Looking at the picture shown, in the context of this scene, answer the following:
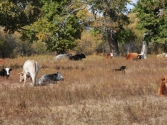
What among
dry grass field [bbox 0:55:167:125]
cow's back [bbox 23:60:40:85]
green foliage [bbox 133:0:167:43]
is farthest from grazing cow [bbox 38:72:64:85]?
green foliage [bbox 133:0:167:43]

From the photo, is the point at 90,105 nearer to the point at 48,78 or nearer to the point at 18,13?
the point at 48,78

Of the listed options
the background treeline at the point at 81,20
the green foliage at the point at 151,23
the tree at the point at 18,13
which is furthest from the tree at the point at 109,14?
the tree at the point at 18,13

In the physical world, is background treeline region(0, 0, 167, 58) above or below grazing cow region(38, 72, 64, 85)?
above

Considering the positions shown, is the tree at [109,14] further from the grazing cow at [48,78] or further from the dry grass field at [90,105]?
the dry grass field at [90,105]

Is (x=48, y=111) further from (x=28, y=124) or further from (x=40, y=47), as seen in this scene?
(x=40, y=47)

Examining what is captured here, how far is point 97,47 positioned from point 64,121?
295 feet

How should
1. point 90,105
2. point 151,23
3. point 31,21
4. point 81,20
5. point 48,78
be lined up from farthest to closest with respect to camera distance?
point 81,20, point 151,23, point 31,21, point 48,78, point 90,105

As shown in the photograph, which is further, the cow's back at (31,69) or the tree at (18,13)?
the tree at (18,13)

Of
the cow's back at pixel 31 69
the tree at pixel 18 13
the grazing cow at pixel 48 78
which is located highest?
the tree at pixel 18 13

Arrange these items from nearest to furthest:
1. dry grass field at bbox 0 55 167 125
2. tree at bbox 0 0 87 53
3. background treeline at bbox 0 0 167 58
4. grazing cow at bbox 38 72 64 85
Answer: dry grass field at bbox 0 55 167 125
grazing cow at bbox 38 72 64 85
tree at bbox 0 0 87 53
background treeline at bbox 0 0 167 58

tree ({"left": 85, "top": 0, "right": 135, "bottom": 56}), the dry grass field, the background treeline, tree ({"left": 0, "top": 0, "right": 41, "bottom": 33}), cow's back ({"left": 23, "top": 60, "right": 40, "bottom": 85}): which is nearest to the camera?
the dry grass field

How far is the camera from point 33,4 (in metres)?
24.8

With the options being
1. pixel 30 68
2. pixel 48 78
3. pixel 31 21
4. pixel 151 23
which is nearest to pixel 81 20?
pixel 151 23

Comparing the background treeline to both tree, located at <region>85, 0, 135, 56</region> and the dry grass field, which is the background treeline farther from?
the dry grass field
